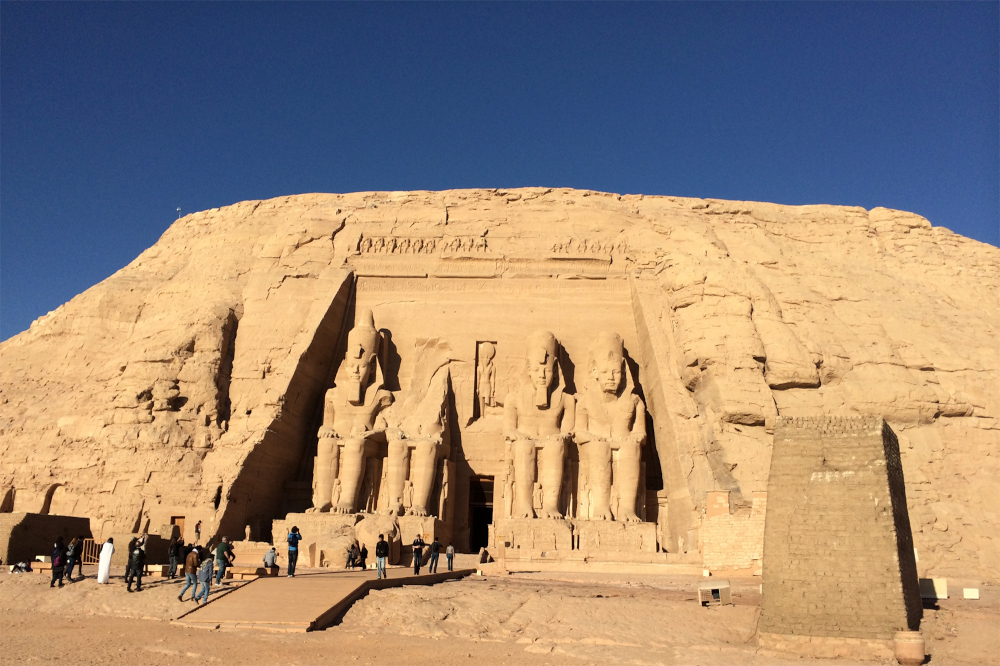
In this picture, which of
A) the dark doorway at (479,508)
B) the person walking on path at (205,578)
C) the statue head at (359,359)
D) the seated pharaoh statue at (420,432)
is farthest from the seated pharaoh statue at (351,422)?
the person walking on path at (205,578)

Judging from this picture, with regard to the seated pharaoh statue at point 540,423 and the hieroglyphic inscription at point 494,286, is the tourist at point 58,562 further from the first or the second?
the hieroglyphic inscription at point 494,286

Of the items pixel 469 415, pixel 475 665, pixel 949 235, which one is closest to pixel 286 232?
pixel 469 415

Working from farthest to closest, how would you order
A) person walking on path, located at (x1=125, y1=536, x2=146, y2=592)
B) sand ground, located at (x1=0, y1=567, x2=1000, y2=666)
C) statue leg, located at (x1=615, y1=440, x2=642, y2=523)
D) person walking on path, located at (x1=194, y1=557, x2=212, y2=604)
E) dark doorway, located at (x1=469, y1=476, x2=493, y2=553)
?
1. dark doorway, located at (x1=469, y1=476, x2=493, y2=553)
2. statue leg, located at (x1=615, y1=440, x2=642, y2=523)
3. person walking on path, located at (x1=125, y1=536, x2=146, y2=592)
4. person walking on path, located at (x1=194, y1=557, x2=212, y2=604)
5. sand ground, located at (x1=0, y1=567, x2=1000, y2=666)

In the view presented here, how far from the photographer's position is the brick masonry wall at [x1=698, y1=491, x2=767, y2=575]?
12375 mm

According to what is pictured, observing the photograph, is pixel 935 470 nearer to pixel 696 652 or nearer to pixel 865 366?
pixel 865 366

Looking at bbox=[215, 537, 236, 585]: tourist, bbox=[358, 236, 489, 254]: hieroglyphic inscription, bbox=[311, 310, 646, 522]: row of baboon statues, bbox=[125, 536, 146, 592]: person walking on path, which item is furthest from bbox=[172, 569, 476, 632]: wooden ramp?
bbox=[358, 236, 489, 254]: hieroglyphic inscription

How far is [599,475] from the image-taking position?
15.7 m

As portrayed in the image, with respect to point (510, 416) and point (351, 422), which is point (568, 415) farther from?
point (351, 422)

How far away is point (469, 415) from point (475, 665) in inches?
388

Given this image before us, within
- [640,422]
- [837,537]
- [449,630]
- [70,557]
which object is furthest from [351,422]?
[837,537]

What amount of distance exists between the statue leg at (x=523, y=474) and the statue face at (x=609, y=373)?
1782 mm

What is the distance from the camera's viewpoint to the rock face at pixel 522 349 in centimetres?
1420

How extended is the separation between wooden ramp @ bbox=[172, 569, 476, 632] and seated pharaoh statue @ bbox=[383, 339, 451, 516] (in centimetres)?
491

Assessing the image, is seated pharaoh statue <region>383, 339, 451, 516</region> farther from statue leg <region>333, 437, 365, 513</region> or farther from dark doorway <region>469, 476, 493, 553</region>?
dark doorway <region>469, 476, 493, 553</region>
